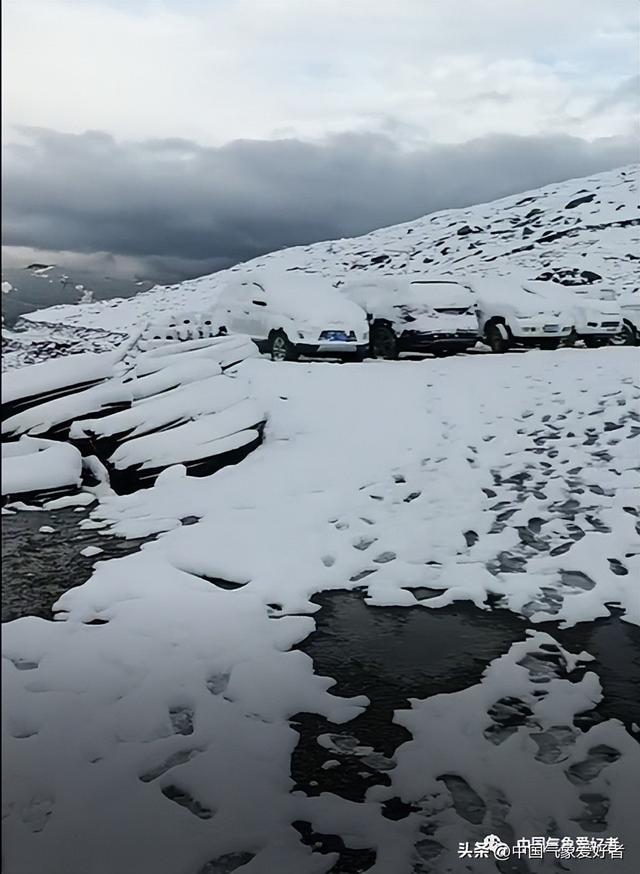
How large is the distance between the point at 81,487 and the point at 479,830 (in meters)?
2.75

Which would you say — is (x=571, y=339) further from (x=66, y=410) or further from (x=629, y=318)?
(x=66, y=410)

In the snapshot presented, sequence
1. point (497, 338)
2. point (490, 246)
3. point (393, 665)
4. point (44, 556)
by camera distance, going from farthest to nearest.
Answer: point (497, 338)
point (490, 246)
point (44, 556)
point (393, 665)

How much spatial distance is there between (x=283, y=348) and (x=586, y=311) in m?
3.24

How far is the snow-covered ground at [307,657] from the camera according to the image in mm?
1553

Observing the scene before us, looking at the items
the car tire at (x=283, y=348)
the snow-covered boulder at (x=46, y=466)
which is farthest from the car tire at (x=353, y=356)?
the snow-covered boulder at (x=46, y=466)

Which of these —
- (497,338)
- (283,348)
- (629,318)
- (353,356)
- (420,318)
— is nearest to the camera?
(283,348)

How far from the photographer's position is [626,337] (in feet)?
23.8

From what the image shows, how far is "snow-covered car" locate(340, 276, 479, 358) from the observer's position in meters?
7.04

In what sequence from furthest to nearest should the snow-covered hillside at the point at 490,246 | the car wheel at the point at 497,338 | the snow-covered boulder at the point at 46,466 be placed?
1. the car wheel at the point at 497,338
2. the snow-covered boulder at the point at 46,466
3. the snow-covered hillside at the point at 490,246

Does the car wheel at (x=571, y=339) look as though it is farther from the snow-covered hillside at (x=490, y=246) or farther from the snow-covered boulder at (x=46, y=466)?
the snow-covered boulder at (x=46, y=466)

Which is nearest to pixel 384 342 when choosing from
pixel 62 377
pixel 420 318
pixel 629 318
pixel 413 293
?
pixel 420 318

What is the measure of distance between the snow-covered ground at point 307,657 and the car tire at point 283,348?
2.82 ft

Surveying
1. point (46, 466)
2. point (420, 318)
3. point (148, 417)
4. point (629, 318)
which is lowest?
point (46, 466)

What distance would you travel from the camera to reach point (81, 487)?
12.2 ft
